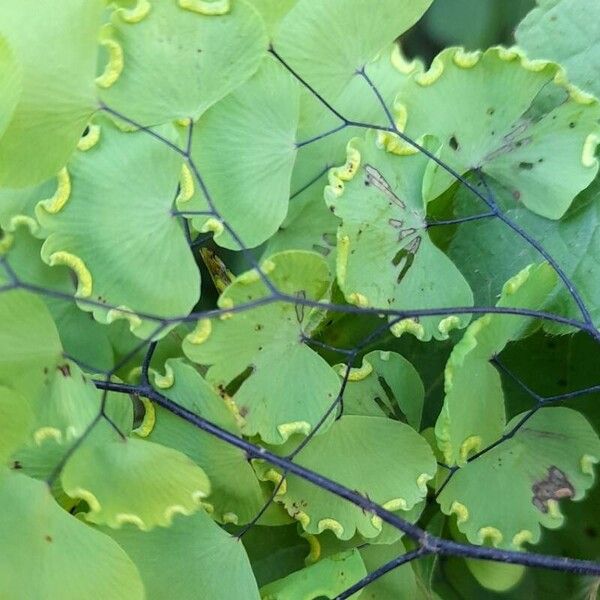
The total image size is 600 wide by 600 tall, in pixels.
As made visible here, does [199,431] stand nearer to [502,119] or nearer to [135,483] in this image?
[135,483]

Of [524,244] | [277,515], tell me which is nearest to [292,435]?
[277,515]

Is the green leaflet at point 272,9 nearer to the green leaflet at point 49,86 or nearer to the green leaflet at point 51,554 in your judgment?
the green leaflet at point 49,86

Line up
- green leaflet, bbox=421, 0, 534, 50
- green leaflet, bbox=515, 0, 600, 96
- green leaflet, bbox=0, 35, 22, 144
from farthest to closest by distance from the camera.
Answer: green leaflet, bbox=421, 0, 534, 50 → green leaflet, bbox=515, 0, 600, 96 → green leaflet, bbox=0, 35, 22, 144

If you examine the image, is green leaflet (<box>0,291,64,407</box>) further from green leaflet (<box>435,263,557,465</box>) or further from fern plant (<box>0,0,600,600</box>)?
green leaflet (<box>435,263,557,465</box>)

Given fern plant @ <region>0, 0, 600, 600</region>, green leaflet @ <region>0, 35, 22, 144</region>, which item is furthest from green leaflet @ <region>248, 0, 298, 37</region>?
green leaflet @ <region>0, 35, 22, 144</region>

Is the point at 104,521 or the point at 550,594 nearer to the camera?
the point at 104,521

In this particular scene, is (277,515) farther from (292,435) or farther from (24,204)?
(24,204)

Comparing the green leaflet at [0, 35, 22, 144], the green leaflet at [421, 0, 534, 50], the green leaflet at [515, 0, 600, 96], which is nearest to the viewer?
the green leaflet at [0, 35, 22, 144]
